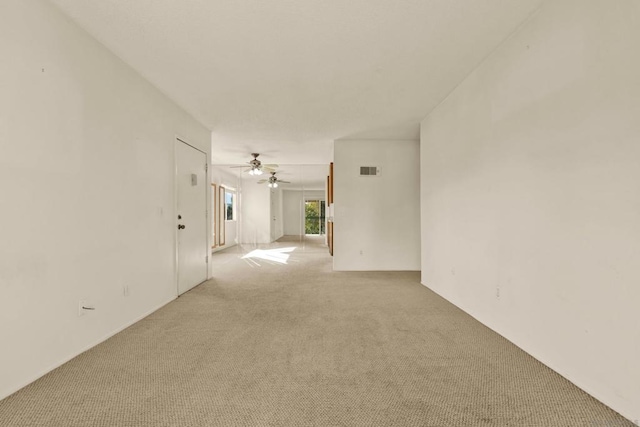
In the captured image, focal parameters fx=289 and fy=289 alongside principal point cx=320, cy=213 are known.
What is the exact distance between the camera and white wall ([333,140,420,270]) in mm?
5859

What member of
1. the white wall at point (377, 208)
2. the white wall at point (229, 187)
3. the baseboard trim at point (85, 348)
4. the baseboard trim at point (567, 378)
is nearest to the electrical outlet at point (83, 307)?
the baseboard trim at point (85, 348)

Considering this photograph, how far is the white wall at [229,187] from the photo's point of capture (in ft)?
29.1

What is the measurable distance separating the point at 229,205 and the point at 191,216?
5.78 meters

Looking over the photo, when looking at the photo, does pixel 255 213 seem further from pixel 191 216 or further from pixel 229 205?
pixel 191 216

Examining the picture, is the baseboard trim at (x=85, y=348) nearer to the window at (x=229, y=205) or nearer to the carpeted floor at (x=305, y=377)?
the carpeted floor at (x=305, y=377)

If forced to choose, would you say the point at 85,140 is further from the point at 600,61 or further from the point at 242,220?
the point at 242,220

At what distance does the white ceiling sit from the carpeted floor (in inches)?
104

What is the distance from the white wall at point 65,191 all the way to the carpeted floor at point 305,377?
301 millimetres

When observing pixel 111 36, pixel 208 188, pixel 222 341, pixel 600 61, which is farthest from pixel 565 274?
pixel 208 188

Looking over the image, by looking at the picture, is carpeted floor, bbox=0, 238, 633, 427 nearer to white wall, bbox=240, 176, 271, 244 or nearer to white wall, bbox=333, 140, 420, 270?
white wall, bbox=333, 140, 420, 270

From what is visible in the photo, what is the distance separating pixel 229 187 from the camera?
976 centimetres

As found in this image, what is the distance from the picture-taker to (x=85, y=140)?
2.43m

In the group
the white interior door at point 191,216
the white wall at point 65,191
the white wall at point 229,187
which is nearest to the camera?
the white wall at point 65,191

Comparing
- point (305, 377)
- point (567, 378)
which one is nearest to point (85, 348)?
point (305, 377)
